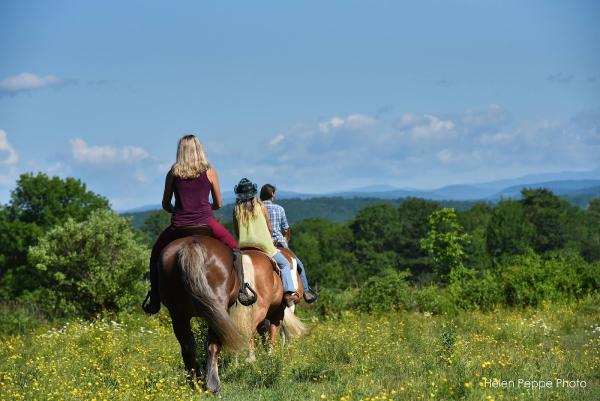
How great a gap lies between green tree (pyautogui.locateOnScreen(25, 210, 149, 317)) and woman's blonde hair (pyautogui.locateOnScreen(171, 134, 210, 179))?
12700 millimetres

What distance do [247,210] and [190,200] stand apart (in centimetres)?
194

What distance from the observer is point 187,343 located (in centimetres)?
895

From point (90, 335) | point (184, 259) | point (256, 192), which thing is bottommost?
point (90, 335)

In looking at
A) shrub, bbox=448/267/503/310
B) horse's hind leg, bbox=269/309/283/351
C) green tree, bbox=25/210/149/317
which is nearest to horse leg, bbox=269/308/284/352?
horse's hind leg, bbox=269/309/283/351

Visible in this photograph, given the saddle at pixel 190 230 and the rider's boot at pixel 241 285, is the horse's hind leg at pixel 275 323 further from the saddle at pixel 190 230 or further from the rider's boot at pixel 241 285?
the saddle at pixel 190 230

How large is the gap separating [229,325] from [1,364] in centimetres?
403

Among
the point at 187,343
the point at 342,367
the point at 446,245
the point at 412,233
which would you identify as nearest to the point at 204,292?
the point at 187,343

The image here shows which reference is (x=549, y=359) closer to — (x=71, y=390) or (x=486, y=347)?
(x=486, y=347)

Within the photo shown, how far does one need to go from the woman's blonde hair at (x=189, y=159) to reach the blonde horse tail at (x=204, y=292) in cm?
85

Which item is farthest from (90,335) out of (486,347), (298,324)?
(486,347)

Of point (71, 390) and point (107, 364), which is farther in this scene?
point (107, 364)

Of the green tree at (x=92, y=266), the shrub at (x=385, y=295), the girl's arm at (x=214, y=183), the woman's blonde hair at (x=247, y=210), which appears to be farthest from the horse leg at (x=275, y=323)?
the green tree at (x=92, y=266)

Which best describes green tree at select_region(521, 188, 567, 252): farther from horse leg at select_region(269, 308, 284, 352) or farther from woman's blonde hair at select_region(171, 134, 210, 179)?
woman's blonde hair at select_region(171, 134, 210, 179)

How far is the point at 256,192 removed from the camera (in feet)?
35.4
